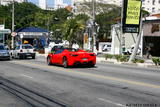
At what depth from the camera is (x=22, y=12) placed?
110000mm

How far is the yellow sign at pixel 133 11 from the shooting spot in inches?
1093

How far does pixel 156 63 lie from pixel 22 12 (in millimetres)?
91509

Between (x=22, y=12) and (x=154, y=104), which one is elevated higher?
(x=22, y=12)

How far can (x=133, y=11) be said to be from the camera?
1101 inches

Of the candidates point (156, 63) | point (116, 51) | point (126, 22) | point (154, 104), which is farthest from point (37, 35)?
point (154, 104)

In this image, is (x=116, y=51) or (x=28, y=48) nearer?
(x=28, y=48)

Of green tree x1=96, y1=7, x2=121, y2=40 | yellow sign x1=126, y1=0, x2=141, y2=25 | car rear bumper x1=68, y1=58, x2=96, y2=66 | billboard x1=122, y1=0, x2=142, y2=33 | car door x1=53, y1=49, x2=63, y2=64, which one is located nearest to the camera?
car rear bumper x1=68, y1=58, x2=96, y2=66

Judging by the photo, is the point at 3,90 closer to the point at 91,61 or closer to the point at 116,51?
the point at 91,61

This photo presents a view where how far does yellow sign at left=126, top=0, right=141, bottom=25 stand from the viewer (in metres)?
27.8

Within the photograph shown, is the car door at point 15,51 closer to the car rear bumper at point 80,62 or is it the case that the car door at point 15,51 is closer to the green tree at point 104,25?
the car rear bumper at point 80,62

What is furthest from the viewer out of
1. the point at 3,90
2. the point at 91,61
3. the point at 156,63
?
the point at 156,63

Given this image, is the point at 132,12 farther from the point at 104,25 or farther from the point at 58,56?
the point at 104,25

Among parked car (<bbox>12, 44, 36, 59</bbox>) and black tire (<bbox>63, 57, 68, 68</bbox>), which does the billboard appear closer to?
black tire (<bbox>63, 57, 68, 68</bbox>)

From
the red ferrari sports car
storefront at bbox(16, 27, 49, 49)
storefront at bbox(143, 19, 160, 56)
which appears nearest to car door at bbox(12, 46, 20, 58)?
the red ferrari sports car
